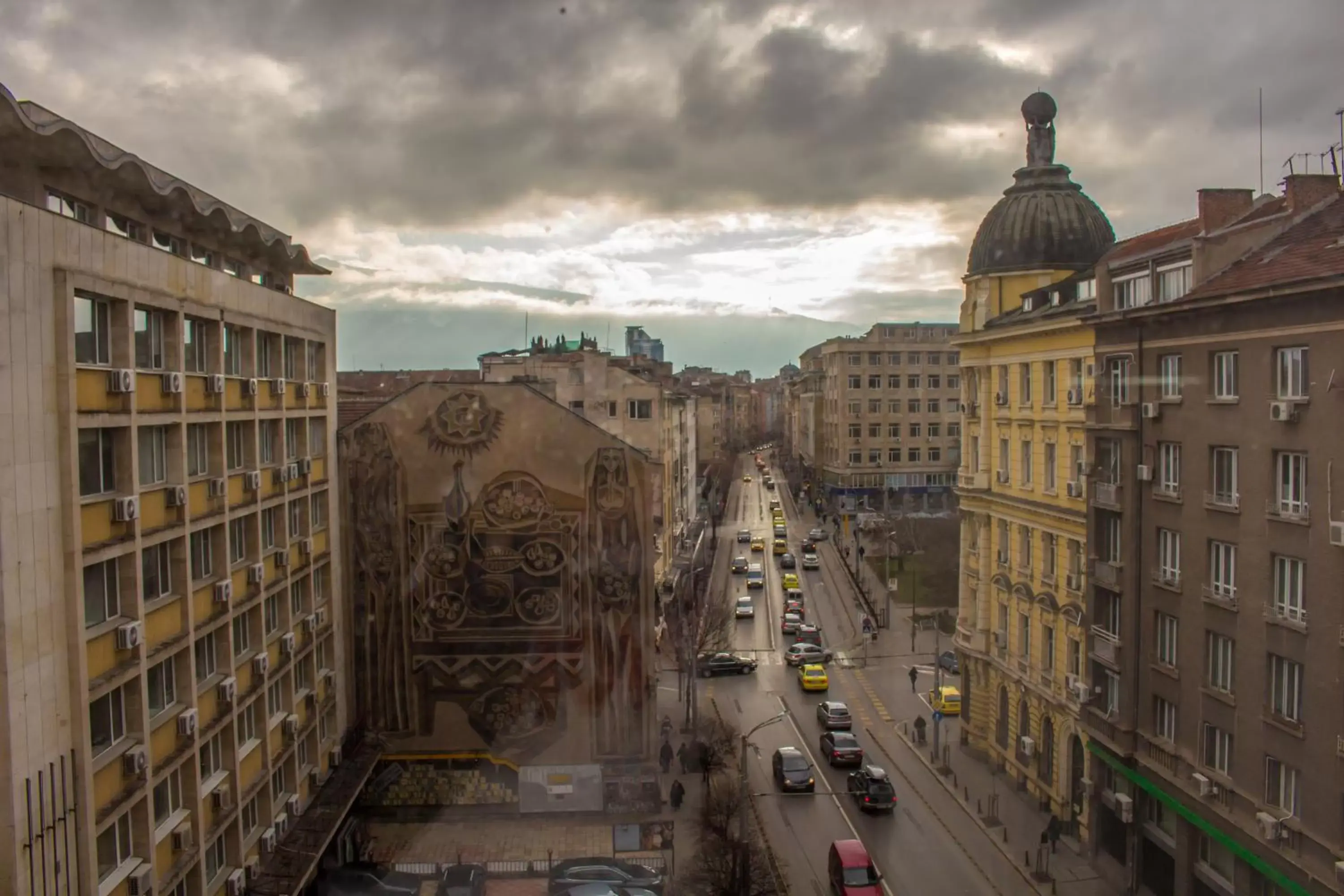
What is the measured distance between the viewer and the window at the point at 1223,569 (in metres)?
11.0

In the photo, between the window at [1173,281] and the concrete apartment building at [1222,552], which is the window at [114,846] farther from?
the window at [1173,281]

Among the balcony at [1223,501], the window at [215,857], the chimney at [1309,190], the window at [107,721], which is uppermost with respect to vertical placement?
the chimney at [1309,190]

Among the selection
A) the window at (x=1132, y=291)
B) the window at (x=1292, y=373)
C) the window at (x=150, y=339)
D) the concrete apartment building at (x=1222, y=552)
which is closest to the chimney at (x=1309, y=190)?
the concrete apartment building at (x=1222, y=552)

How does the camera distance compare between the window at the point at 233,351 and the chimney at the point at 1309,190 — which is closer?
the window at the point at 233,351

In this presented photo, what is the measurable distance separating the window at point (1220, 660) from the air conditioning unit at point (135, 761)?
10416mm

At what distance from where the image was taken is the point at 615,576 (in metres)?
15.3

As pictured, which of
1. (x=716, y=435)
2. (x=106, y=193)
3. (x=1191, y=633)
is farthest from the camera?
(x=716, y=435)

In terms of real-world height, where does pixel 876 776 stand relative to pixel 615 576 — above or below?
below

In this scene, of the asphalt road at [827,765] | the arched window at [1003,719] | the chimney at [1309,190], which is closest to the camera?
the chimney at [1309,190]

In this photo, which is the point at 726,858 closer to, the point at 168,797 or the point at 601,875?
the point at 601,875

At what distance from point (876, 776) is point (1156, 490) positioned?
635 centimetres

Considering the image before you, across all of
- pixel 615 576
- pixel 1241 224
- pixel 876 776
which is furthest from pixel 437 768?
pixel 1241 224

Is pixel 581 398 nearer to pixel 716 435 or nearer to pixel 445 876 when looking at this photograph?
pixel 445 876

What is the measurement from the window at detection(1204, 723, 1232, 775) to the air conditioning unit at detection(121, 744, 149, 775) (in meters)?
10.5
